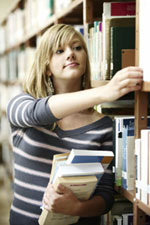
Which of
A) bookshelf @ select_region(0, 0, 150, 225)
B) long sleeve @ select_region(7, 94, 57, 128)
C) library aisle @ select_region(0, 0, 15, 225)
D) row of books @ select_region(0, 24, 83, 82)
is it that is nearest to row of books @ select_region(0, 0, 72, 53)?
bookshelf @ select_region(0, 0, 150, 225)

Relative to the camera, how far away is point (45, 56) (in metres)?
1.52

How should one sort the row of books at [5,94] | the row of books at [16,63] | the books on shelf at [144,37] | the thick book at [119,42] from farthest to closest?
the row of books at [5,94], the row of books at [16,63], the thick book at [119,42], the books on shelf at [144,37]

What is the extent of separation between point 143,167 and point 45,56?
660 millimetres

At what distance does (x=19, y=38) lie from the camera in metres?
3.86

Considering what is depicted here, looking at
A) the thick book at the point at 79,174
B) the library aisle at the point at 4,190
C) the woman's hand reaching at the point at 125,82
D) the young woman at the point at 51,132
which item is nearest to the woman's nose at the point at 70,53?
the young woman at the point at 51,132

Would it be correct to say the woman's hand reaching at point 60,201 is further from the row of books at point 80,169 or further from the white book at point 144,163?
the white book at point 144,163

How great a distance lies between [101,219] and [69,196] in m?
0.51

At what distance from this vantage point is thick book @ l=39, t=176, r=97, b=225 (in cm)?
118

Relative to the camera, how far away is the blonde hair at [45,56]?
1.50 metres

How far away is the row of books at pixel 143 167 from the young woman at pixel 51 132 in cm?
24

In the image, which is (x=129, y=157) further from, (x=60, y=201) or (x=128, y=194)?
(x=60, y=201)

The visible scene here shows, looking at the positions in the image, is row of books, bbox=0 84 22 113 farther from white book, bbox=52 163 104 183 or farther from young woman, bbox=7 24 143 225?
white book, bbox=52 163 104 183

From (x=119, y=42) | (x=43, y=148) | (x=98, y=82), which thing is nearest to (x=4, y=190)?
(x=43, y=148)

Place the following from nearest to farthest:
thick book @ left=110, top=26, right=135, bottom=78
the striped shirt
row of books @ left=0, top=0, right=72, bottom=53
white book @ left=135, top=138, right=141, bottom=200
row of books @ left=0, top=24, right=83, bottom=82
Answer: white book @ left=135, top=138, right=141, bottom=200 → thick book @ left=110, top=26, right=135, bottom=78 → the striped shirt → row of books @ left=0, top=0, right=72, bottom=53 → row of books @ left=0, top=24, right=83, bottom=82
